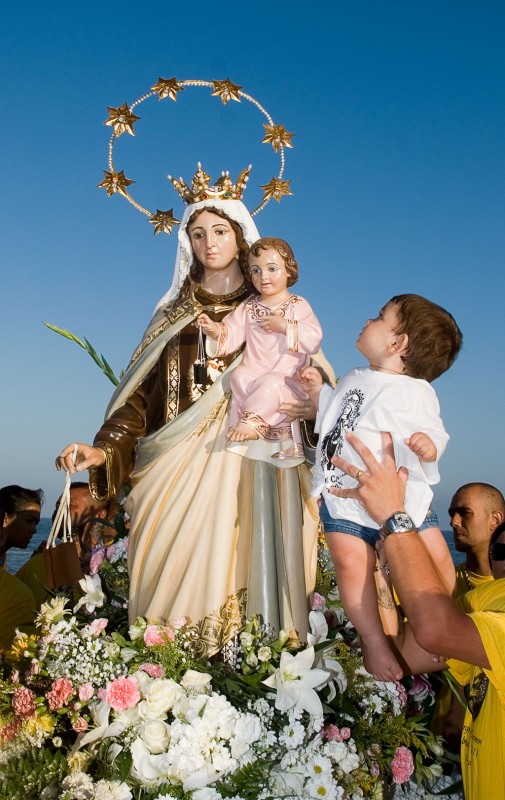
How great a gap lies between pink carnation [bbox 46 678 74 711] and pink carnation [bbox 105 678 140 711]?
8.3 inches

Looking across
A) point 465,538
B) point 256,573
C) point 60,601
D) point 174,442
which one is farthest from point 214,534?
point 465,538

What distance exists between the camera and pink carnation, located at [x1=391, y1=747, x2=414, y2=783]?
139 inches

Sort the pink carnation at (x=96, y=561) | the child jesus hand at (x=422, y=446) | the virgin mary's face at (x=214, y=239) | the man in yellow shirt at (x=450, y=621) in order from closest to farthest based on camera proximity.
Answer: the man in yellow shirt at (x=450, y=621) → the child jesus hand at (x=422, y=446) → the virgin mary's face at (x=214, y=239) → the pink carnation at (x=96, y=561)

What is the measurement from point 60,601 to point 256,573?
935 millimetres

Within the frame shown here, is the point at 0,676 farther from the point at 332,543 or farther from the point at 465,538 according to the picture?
the point at 465,538

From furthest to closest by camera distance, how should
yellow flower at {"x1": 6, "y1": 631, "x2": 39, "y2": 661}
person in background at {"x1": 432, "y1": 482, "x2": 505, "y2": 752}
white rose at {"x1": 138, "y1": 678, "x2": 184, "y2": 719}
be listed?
person in background at {"x1": 432, "y1": 482, "x2": 505, "y2": 752} < yellow flower at {"x1": 6, "y1": 631, "x2": 39, "y2": 661} < white rose at {"x1": 138, "y1": 678, "x2": 184, "y2": 719}

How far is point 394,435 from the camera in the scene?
3.22m

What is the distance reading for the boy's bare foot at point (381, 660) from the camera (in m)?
3.14

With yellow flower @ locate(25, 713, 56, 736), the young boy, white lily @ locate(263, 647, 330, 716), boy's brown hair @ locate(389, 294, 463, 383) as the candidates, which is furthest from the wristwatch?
yellow flower @ locate(25, 713, 56, 736)

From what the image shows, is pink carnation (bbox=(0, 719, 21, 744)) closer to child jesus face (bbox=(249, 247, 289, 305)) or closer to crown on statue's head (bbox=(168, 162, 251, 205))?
child jesus face (bbox=(249, 247, 289, 305))

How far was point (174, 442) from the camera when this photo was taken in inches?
160

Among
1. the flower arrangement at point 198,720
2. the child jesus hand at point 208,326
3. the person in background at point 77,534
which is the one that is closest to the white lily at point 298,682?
the flower arrangement at point 198,720

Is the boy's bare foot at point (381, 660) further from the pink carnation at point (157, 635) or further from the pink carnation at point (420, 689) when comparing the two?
the pink carnation at point (157, 635)

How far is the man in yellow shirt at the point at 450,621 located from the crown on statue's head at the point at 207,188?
173 centimetres
